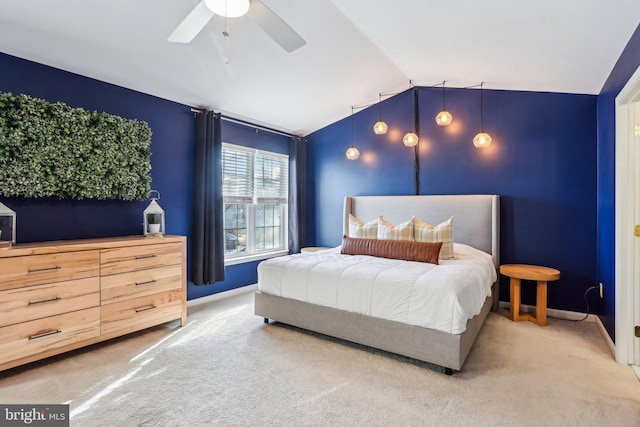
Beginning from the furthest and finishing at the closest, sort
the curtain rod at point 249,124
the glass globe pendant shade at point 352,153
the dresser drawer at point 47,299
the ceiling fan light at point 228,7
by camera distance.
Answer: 1. the glass globe pendant shade at point 352,153
2. the curtain rod at point 249,124
3. the dresser drawer at point 47,299
4. the ceiling fan light at point 228,7

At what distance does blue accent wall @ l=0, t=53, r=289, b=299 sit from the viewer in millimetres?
2752

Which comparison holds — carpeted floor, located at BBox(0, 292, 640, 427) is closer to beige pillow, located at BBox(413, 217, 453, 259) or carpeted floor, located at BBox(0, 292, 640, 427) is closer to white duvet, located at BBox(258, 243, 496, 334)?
white duvet, located at BBox(258, 243, 496, 334)

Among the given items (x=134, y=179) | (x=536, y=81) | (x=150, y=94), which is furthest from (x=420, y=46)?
(x=134, y=179)

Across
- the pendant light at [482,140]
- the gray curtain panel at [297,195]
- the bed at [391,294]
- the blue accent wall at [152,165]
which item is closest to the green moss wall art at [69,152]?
the blue accent wall at [152,165]

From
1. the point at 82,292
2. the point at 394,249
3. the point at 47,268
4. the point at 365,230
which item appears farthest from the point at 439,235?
the point at 47,268

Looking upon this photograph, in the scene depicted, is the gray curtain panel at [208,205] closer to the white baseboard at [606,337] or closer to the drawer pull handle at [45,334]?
the drawer pull handle at [45,334]

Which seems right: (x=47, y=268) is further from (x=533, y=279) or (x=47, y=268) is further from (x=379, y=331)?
(x=533, y=279)

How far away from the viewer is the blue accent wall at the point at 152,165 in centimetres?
275

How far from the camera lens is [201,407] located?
1.99 m

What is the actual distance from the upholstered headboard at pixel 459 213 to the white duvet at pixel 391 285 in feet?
1.66

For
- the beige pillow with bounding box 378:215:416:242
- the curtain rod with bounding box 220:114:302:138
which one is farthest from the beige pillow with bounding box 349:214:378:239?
the curtain rod with bounding box 220:114:302:138

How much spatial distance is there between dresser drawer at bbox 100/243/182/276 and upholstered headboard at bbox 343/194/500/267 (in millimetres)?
2708

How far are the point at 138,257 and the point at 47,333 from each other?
32.5 inches

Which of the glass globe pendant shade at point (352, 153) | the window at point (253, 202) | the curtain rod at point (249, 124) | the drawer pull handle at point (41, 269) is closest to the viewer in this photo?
the drawer pull handle at point (41, 269)
